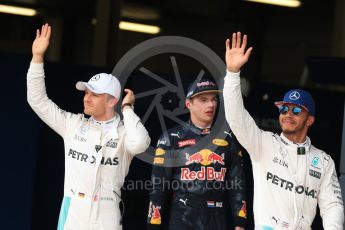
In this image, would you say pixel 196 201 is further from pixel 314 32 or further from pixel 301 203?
pixel 314 32

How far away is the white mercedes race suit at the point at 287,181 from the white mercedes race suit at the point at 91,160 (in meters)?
0.73

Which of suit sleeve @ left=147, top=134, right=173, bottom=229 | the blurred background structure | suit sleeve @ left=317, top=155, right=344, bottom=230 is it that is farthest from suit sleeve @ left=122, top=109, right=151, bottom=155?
the blurred background structure

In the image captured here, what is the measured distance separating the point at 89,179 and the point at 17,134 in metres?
1.71

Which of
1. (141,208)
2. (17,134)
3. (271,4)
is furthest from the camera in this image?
(271,4)

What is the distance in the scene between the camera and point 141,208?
8.49 meters

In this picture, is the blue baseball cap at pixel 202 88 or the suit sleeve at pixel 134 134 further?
the blue baseball cap at pixel 202 88

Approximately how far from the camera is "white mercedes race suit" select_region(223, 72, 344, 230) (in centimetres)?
625

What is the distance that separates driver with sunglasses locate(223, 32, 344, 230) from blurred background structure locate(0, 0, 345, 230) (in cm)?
85

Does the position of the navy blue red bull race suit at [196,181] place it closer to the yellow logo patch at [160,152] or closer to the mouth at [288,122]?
the yellow logo patch at [160,152]

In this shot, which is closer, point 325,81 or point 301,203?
point 301,203

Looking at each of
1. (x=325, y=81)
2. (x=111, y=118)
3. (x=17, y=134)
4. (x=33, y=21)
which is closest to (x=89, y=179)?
(x=111, y=118)

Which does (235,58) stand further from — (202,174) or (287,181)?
(202,174)

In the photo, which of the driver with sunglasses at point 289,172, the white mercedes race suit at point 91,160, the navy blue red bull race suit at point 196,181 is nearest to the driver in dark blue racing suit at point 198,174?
the navy blue red bull race suit at point 196,181

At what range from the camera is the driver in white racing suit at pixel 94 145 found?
6430 mm
